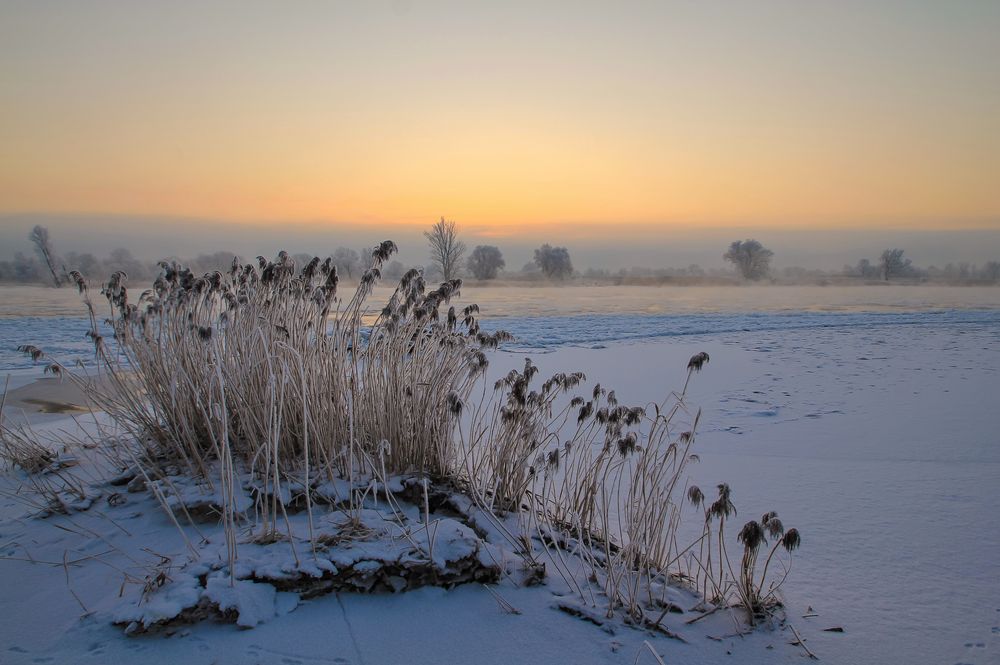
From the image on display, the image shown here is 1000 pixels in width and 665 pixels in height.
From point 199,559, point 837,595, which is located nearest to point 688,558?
point 837,595

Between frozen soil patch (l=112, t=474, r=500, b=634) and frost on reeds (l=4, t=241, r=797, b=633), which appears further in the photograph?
frost on reeds (l=4, t=241, r=797, b=633)

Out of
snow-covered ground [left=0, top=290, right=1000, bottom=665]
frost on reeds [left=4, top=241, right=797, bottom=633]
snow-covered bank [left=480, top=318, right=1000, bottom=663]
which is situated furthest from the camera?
frost on reeds [left=4, top=241, right=797, bottom=633]

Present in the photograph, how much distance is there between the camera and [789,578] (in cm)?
306

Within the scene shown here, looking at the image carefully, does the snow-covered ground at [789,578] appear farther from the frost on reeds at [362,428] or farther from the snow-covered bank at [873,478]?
the frost on reeds at [362,428]

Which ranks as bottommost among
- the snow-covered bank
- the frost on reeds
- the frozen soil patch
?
the snow-covered bank

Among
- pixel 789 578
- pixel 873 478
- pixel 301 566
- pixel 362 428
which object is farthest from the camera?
pixel 873 478

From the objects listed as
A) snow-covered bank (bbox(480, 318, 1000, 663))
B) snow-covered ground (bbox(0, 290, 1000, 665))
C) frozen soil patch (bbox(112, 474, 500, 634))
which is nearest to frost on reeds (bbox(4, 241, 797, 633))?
frozen soil patch (bbox(112, 474, 500, 634))

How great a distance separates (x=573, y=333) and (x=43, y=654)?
47.8 ft

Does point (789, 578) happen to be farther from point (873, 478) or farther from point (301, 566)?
point (301, 566)

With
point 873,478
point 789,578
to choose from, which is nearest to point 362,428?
point 789,578

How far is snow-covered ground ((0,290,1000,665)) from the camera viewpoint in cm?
221

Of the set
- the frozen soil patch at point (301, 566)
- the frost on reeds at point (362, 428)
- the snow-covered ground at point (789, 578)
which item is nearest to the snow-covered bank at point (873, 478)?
the snow-covered ground at point (789, 578)

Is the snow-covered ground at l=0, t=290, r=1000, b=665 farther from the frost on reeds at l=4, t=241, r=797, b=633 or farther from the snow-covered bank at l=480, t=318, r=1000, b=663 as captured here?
the frost on reeds at l=4, t=241, r=797, b=633

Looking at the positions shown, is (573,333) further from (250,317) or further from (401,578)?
(401,578)
